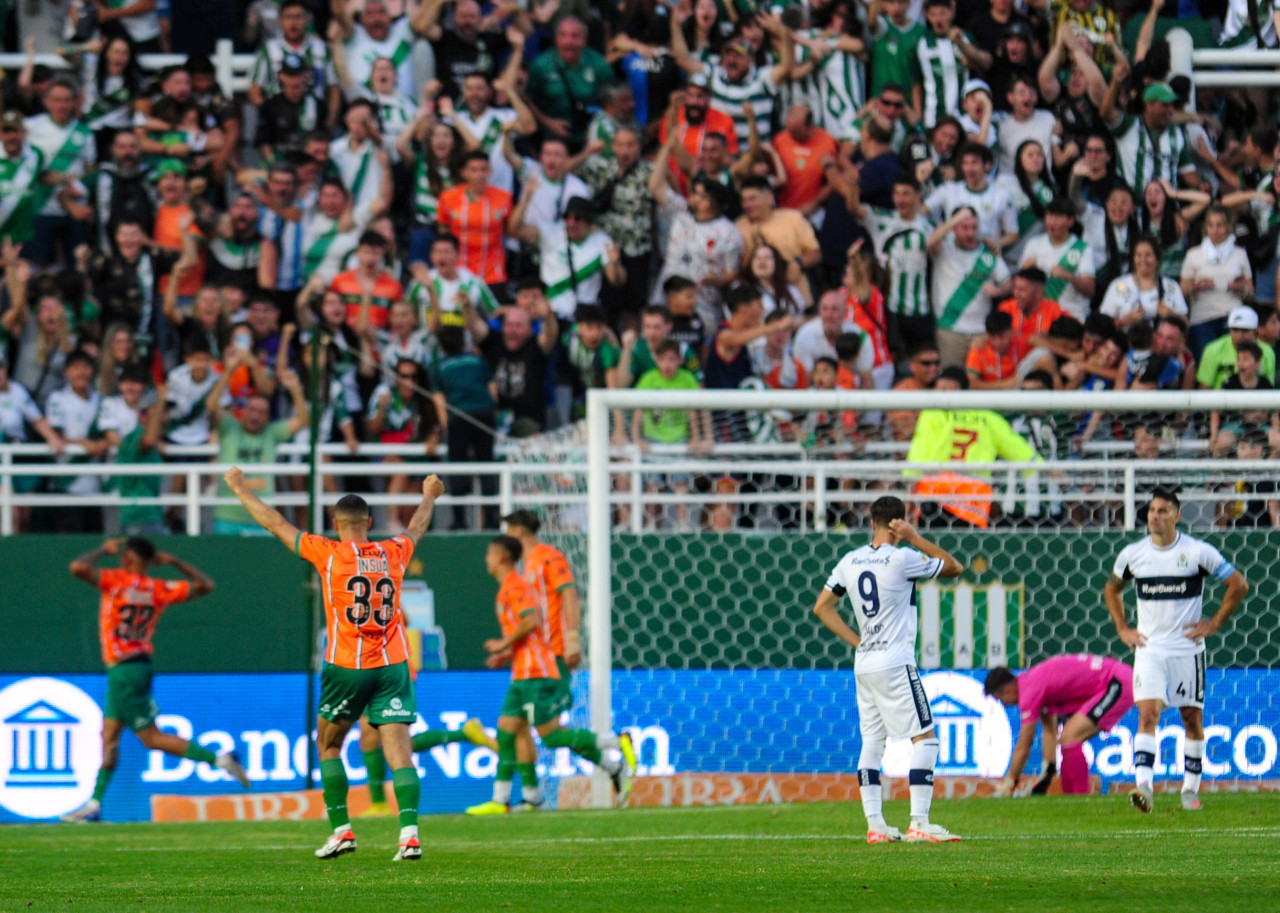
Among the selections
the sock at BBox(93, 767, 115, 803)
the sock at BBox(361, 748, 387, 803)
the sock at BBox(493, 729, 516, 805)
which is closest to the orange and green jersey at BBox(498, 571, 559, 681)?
the sock at BBox(493, 729, 516, 805)

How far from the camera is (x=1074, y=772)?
46.3 feet

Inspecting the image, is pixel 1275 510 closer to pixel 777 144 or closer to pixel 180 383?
pixel 777 144

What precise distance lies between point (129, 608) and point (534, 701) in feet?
11.8

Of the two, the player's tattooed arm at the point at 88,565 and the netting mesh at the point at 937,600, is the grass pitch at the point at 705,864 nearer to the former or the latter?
the netting mesh at the point at 937,600

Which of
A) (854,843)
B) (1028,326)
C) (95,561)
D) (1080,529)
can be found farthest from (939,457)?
(95,561)

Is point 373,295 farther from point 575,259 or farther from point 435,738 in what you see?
point 435,738

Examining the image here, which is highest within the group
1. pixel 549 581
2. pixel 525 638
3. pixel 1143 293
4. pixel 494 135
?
pixel 494 135

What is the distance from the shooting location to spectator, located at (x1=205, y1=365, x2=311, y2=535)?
16.1m

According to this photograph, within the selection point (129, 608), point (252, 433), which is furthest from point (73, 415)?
point (129, 608)

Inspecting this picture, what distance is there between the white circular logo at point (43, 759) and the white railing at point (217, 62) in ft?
21.0

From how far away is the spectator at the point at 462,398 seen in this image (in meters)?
16.2

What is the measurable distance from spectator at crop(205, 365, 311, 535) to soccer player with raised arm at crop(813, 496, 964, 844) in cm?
751

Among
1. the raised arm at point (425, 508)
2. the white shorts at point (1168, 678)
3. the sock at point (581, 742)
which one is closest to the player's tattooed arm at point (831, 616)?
the raised arm at point (425, 508)

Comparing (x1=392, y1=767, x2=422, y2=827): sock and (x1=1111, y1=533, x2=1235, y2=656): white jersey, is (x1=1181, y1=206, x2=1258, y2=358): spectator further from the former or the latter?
(x1=392, y1=767, x2=422, y2=827): sock
